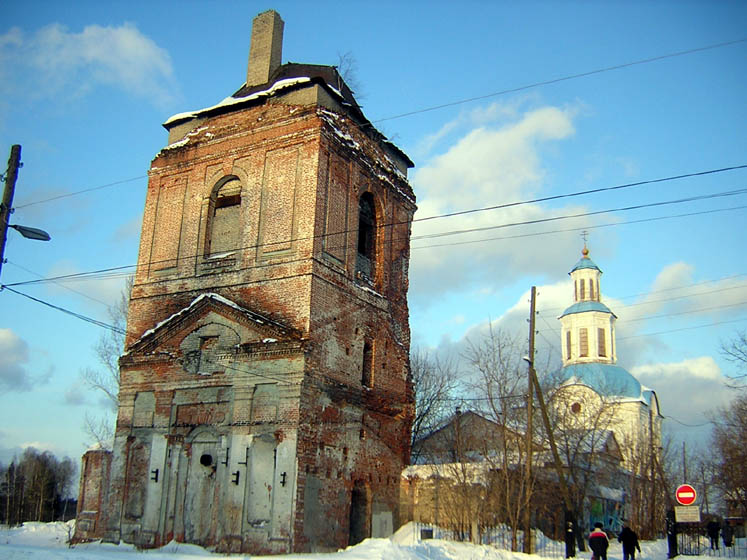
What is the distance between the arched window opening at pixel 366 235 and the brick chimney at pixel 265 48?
16.2 ft

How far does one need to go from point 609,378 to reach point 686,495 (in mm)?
31745

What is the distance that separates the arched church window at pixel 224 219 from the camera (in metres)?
20.4

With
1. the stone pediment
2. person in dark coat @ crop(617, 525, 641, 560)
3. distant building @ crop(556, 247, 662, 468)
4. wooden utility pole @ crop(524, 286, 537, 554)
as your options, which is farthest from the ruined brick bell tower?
distant building @ crop(556, 247, 662, 468)

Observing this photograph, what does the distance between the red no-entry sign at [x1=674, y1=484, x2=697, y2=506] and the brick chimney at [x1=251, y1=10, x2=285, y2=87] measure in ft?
52.4

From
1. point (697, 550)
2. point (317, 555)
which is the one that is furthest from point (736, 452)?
point (317, 555)

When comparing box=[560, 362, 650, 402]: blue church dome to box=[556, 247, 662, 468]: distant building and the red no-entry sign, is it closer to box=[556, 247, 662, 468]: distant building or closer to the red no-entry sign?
box=[556, 247, 662, 468]: distant building

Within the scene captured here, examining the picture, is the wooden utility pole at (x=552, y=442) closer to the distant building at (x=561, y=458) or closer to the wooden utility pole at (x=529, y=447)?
the wooden utility pole at (x=529, y=447)

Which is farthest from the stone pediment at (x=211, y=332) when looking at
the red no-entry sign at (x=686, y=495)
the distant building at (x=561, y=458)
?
the red no-entry sign at (x=686, y=495)

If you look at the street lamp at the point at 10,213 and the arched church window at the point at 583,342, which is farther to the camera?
the arched church window at the point at 583,342

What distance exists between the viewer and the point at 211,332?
1886 centimetres

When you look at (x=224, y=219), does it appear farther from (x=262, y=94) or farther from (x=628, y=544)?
(x=628, y=544)

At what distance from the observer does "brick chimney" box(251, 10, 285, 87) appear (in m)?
22.5

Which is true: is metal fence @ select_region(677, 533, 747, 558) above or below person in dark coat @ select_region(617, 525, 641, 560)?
below

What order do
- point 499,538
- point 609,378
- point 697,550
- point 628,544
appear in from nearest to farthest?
point 628,544, point 499,538, point 697,550, point 609,378
